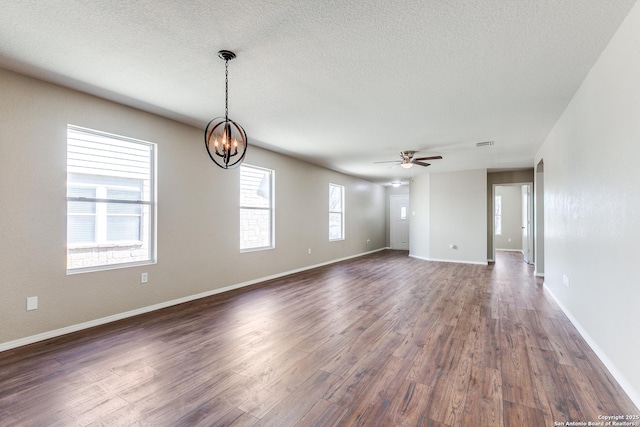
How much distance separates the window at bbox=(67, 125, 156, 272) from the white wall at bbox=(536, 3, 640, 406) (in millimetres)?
4694

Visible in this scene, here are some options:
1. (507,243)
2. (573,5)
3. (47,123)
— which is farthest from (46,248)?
(507,243)

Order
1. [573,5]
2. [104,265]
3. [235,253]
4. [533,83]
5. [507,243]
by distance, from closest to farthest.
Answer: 1. [573,5]
2. [533,83]
3. [104,265]
4. [235,253]
5. [507,243]

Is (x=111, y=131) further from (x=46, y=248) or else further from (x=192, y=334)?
(x=192, y=334)

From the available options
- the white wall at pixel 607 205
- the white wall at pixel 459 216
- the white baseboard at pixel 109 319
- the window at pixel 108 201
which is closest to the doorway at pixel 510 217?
the white wall at pixel 459 216

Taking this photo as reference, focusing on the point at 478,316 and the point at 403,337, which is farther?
the point at 478,316

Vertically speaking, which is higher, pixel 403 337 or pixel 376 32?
pixel 376 32

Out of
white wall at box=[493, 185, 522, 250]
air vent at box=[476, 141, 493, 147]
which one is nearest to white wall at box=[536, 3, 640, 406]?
air vent at box=[476, 141, 493, 147]

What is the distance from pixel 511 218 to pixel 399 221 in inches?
150

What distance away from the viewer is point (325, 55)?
247cm

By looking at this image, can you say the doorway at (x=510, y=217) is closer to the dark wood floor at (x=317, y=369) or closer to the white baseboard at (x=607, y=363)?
the dark wood floor at (x=317, y=369)

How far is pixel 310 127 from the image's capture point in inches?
173

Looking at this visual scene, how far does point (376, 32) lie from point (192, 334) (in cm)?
322

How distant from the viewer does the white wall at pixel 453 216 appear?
303 inches

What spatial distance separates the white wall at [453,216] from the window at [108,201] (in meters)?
6.98
